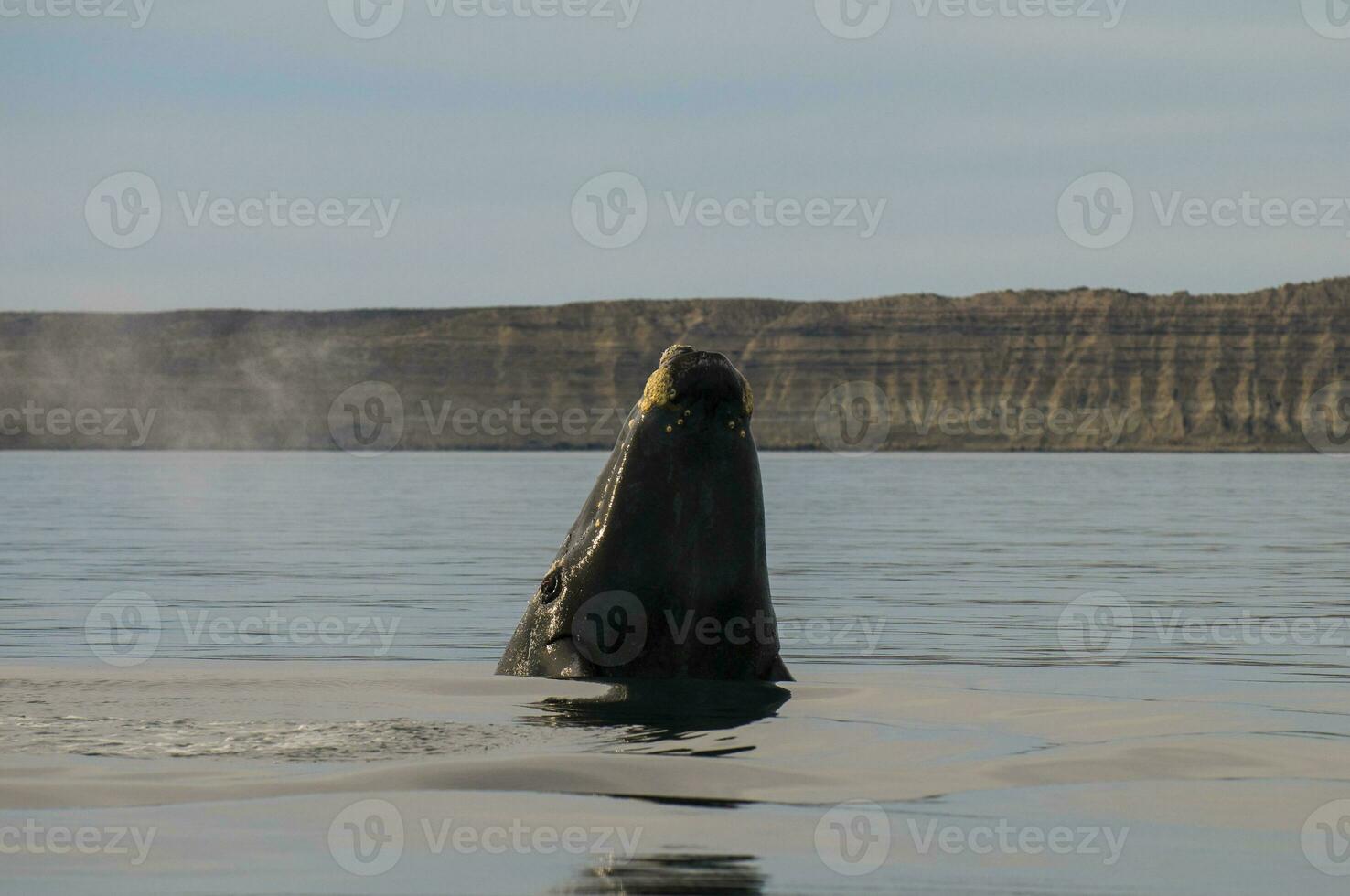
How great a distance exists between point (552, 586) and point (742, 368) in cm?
16238

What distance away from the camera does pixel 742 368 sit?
172 metres

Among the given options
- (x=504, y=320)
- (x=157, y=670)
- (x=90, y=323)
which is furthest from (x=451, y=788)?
(x=90, y=323)

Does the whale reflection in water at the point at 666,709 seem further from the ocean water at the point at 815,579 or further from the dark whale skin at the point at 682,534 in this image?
the ocean water at the point at 815,579

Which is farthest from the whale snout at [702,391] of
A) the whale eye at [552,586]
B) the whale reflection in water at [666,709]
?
the whale reflection in water at [666,709]

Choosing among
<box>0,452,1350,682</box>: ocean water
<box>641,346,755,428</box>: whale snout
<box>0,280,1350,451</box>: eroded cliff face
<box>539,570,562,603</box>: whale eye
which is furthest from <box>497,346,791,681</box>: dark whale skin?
<box>0,280,1350,451</box>: eroded cliff face

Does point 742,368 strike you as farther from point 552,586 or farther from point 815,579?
point 552,586

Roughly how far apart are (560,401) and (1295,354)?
216 ft

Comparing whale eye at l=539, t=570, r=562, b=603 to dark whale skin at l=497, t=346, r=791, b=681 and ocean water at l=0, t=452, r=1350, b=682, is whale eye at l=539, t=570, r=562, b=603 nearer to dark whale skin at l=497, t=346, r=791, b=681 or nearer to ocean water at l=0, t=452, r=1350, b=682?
dark whale skin at l=497, t=346, r=791, b=681

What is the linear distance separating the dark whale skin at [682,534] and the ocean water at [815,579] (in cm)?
432

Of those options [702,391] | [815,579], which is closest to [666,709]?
[702,391]

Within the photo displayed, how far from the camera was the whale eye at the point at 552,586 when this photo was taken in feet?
32.5

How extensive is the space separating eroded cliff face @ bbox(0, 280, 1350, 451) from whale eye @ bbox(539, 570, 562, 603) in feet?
493

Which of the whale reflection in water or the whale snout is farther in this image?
the whale snout

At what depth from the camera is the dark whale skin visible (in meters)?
9.45
